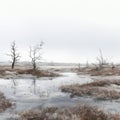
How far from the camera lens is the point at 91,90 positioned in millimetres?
28281

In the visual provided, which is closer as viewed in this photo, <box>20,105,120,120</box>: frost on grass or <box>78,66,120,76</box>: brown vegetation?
<box>20,105,120,120</box>: frost on grass

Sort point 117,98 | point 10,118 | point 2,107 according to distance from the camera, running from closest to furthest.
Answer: point 10,118
point 2,107
point 117,98

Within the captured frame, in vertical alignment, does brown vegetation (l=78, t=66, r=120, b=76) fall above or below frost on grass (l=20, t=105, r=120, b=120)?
above

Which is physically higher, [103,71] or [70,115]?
[103,71]

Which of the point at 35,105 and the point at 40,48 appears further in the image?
the point at 40,48

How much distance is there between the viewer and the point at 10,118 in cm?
1586

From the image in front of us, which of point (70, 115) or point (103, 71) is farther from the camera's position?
point (103, 71)

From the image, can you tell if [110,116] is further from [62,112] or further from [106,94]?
[106,94]

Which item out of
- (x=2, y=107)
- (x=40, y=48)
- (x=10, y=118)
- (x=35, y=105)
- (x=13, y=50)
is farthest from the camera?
(x=13, y=50)

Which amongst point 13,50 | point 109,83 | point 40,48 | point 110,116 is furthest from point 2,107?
point 13,50

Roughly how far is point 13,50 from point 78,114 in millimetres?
82426

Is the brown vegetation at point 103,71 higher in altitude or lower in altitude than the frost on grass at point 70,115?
higher

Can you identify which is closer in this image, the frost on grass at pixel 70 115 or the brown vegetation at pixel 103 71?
the frost on grass at pixel 70 115

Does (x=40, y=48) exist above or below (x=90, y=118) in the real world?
above
